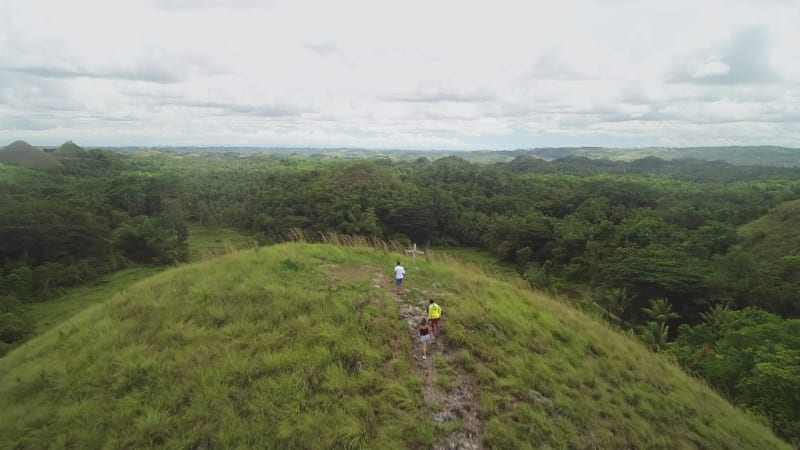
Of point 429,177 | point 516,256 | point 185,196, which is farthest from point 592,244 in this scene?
point 185,196

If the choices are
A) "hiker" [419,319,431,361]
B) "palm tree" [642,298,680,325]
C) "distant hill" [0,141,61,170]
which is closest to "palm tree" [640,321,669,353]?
"palm tree" [642,298,680,325]

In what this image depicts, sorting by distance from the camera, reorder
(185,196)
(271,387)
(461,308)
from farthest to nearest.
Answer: (185,196), (461,308), (271,387)

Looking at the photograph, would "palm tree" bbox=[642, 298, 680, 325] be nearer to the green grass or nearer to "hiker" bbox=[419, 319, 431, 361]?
"hiker" bbox=[419, 319, 431, 361]

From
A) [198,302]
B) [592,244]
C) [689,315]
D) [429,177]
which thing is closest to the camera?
[198,302]

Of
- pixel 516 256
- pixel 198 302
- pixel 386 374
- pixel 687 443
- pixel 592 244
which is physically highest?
pixel 198 302

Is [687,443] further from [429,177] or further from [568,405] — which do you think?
[429,177]

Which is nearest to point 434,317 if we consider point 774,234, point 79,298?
point 79,298
